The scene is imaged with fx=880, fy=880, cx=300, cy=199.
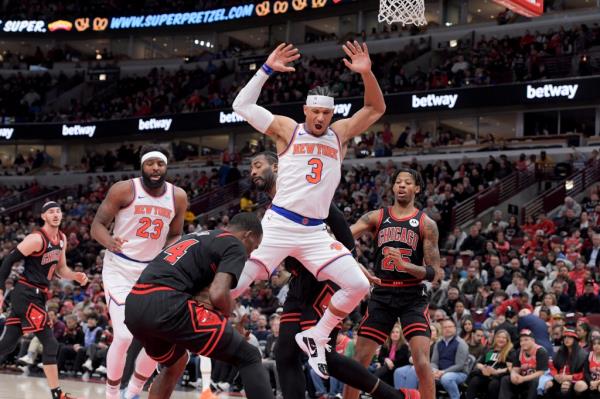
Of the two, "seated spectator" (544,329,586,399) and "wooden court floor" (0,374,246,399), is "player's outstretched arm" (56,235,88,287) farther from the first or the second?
"seated spectator" (544,329,586,399)

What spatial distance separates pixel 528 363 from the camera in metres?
12.7

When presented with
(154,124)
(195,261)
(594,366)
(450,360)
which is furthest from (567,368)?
(154,124)

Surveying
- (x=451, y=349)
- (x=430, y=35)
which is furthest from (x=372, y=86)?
(x=430, y=35)

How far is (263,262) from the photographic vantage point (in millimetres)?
7625

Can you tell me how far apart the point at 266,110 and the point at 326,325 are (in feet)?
6.62

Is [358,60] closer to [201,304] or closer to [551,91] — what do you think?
[201,304]

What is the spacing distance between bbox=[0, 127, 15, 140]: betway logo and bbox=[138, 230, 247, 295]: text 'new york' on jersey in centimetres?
3900

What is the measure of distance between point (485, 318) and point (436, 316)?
2.25 m

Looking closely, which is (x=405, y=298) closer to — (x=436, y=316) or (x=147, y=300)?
(x=147, y=300)

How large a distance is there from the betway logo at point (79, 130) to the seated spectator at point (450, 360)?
30.8 m

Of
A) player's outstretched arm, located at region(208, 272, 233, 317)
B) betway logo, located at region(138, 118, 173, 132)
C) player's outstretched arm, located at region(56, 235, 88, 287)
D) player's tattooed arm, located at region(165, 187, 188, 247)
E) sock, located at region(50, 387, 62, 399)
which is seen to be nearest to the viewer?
player's outstretched arm, located at region(208, 272, 233, 317)

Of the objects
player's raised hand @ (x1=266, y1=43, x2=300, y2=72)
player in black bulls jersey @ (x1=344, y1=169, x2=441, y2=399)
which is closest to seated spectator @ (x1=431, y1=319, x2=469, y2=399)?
player in black bulls jersey @ (x1=344, y1=169, x2=441, y2=399)

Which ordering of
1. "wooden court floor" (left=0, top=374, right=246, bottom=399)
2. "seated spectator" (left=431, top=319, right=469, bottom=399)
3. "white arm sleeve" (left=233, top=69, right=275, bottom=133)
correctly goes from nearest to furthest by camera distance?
"white arm sleeve" (left=233, top=69, right=275, bottom=133), "wooden court floor" (left=0, top=374, right=246, bottom=399), "seated spectator" (left=431, top=319, right=469, bottom=399)

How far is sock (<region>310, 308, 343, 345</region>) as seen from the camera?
7.49m
